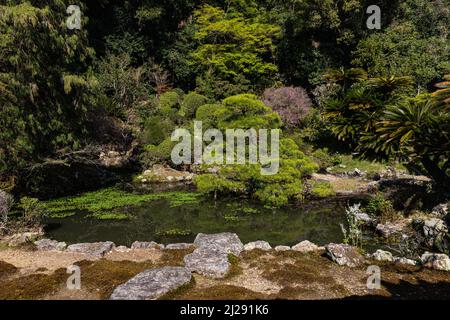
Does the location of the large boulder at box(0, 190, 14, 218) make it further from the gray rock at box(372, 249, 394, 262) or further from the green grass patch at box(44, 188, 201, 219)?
the gray rock at box(372, 249, 394, 262)

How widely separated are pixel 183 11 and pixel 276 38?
9.09 metres

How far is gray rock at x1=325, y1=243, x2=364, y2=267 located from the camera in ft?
28.4

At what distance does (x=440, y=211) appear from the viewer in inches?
465

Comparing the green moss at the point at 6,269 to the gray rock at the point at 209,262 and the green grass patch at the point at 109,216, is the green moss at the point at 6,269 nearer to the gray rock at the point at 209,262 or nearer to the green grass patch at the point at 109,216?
the gray rock at the point at 209,262

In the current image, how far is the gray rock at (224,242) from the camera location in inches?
369

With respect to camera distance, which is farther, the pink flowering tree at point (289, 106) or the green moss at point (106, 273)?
the pink flowering tree at point (289, 106)

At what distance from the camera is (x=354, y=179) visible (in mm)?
19562

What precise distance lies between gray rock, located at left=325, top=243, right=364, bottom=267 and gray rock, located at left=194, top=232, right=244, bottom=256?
2.33 metres

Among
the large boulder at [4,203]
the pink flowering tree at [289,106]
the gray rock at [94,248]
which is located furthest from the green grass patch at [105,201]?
the pink flowering tree at [289,106]

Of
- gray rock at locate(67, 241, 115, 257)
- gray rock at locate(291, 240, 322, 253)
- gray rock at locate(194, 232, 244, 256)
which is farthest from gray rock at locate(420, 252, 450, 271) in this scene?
gray rock at locate(67, 241, 115, 257)

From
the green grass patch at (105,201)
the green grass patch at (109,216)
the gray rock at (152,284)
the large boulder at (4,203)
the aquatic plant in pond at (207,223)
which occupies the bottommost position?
the aquatic plant in pond at (207,223)

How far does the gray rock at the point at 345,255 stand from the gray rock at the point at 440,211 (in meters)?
4.37

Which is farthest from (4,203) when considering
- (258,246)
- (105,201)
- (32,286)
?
(258,246)
